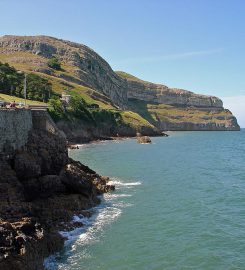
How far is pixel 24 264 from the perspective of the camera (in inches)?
1022

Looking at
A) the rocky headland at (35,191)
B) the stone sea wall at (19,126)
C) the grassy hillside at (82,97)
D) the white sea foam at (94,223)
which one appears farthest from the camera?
the grassy hillside at (82,97)

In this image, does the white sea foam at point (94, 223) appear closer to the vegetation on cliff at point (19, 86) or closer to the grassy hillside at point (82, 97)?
the grassy hillside at point (82, 97)

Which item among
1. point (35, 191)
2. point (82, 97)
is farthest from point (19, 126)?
point (82, 97)

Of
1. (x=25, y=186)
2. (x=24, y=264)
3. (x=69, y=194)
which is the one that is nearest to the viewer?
(x=24, y=264)

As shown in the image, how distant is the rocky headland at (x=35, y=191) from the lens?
2767cm

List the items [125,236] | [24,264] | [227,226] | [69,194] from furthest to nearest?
[69,194]
[227,226]
[125,236]
[24,264]

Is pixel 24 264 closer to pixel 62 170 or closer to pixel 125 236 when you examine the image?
pixel 125 236

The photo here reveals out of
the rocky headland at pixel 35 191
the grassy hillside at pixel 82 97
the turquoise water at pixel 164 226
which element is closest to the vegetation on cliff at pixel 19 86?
the grassy hillside at pixel 82 97

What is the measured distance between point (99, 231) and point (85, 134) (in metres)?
91.6

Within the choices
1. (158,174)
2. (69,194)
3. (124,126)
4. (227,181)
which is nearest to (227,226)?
(69,194)

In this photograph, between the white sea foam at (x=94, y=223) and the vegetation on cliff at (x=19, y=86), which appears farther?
the vegetation on cliff at (x=19, y=86)

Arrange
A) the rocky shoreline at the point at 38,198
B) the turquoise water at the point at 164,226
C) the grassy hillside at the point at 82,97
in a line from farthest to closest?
the grassy hillside at the point at 82,97 → the turquoise water at the point at 164,226 → the rocky shoreline at the point at 38,198

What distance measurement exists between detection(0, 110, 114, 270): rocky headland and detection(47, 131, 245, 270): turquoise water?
6.02 ft

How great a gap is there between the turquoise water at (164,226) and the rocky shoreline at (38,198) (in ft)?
5.50
